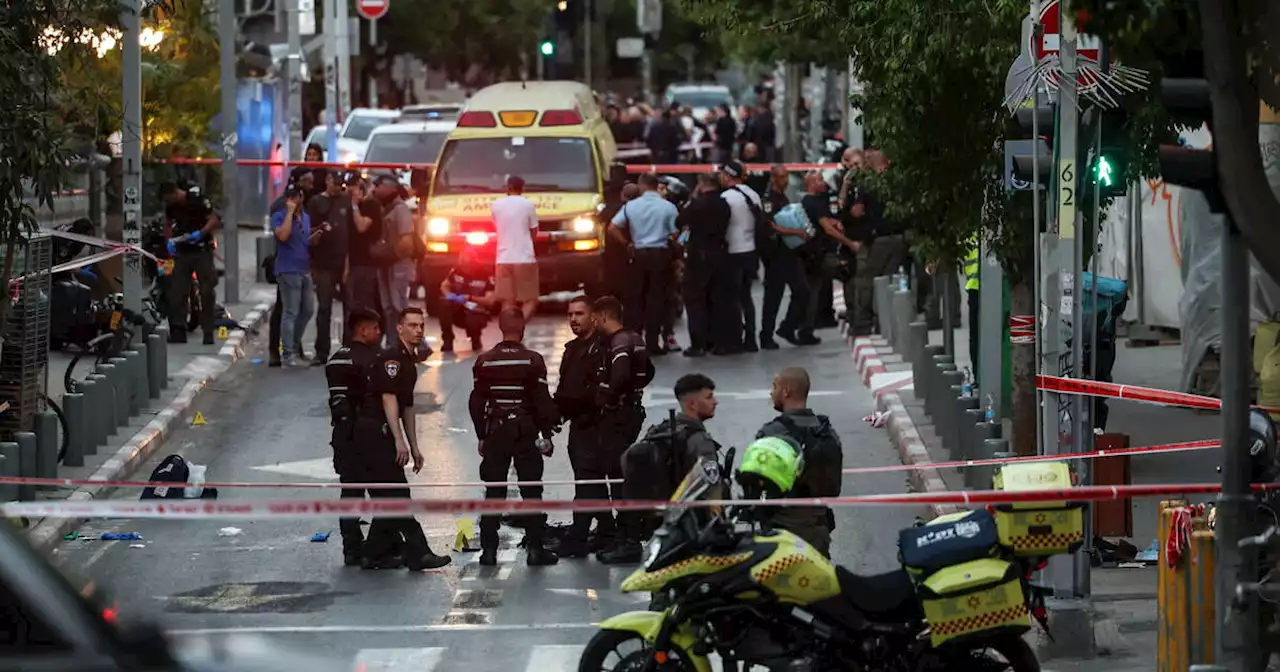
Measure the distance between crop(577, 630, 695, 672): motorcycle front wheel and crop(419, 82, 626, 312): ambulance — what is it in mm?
14082

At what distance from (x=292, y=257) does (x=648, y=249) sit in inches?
134

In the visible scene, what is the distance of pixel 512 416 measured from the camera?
521 inches

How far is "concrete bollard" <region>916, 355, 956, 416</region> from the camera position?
17172mm

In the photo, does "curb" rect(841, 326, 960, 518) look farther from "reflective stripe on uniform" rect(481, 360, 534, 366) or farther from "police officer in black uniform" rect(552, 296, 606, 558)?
"reflective stripe on uniform" rect(481, 360, 534, 366)

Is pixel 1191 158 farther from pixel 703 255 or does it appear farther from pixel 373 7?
pixel 373 7

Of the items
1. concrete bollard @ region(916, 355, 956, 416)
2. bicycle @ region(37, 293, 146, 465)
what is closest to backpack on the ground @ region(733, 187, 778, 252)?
concrete bollard @ region(916, 355, 956, 416)

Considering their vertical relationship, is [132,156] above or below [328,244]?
above

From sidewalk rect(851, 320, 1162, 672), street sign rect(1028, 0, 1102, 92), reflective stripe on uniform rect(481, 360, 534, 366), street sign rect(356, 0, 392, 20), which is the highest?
street sign rect(356, 0, 392, 20)

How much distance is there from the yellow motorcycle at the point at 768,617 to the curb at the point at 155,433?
131 inches

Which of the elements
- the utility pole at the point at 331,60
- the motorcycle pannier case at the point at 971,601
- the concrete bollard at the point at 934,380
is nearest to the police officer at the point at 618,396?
the concrete bollard at the point at 934,380

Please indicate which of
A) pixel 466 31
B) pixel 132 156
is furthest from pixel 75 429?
pixel 466 31

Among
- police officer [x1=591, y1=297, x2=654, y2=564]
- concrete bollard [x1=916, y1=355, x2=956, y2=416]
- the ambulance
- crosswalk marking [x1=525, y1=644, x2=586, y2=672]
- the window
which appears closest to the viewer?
crosswalk marking [x1=525, y1=644, x2=586, y2=672]

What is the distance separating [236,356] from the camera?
22.5 m

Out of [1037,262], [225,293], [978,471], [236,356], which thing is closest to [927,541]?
[1037,262]
